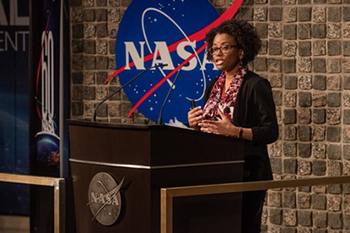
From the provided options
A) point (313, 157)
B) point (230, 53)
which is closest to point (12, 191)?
point (313, 157)

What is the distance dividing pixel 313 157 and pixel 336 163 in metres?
0.17

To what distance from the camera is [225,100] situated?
3965 millimetres

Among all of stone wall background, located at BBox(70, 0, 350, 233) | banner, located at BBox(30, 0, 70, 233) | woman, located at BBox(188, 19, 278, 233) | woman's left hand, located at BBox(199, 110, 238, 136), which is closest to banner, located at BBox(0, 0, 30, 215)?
banner, located at BBox(30, 0, 70, 233)

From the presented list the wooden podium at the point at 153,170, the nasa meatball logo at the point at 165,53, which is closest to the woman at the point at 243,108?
the wooden podium at the point at 153,170

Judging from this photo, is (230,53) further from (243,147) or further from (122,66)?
(122,66)

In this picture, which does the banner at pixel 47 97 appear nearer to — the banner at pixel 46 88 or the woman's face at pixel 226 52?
the banner at pixel 46 88

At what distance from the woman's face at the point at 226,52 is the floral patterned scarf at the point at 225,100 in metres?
0.05

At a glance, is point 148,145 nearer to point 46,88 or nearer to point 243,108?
point 243,108

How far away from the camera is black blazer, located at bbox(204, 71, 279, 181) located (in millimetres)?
3832

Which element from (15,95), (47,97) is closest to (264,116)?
(47,97)

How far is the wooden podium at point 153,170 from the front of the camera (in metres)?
3.37

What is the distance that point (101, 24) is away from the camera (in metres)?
6.13

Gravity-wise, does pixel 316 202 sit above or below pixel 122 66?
below

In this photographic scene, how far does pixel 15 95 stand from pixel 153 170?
3.55 meters
